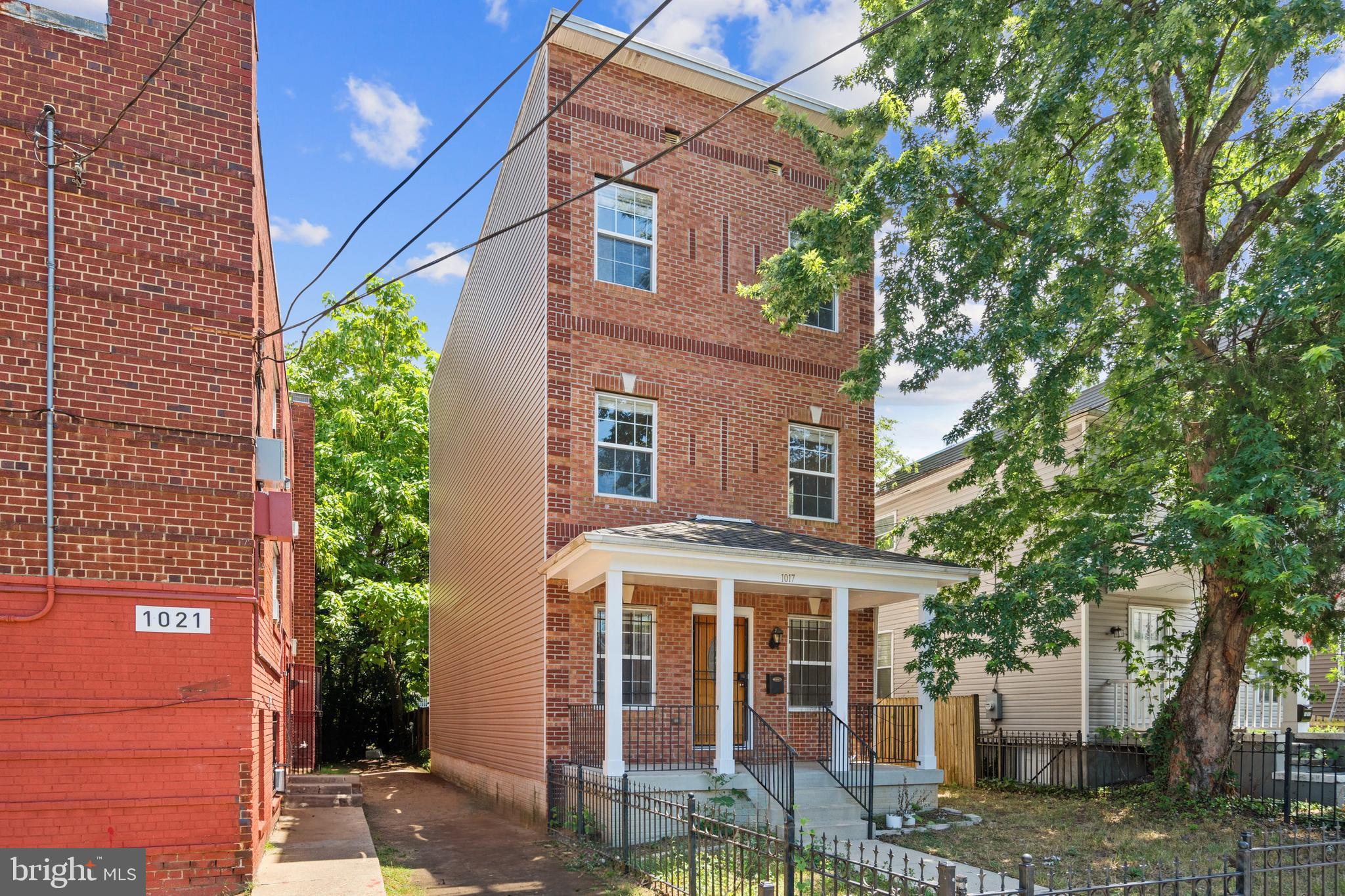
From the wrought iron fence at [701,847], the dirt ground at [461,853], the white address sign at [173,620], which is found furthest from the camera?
the dirt ground at [461,853]

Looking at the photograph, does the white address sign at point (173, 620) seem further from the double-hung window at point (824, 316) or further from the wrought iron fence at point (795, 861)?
the double-hung window at point (824, 316)

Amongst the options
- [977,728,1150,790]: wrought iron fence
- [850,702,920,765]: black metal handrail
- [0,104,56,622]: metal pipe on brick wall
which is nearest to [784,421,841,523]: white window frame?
[850,702,920,765]: black metal handrail

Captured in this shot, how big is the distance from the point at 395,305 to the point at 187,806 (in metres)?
23.9

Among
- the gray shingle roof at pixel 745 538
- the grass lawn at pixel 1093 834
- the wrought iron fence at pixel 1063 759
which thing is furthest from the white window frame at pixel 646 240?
the wrought iron fence at pixel 1063 759

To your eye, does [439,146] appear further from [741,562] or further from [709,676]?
[709,676]

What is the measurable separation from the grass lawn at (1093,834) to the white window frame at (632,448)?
6070 millimetres

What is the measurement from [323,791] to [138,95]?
12.5 metres

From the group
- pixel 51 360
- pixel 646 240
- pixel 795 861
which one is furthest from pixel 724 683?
pixel 51 360

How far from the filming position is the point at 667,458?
15.5 m

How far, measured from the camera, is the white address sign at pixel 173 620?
29.5 ft

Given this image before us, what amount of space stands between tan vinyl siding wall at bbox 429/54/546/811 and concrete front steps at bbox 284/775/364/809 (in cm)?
236

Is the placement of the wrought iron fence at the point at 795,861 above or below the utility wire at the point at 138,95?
below

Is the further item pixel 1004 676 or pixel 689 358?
pixel 1004 676

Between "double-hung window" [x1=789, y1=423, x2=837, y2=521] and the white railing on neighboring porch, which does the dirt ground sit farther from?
the white railing on neighboring porch
